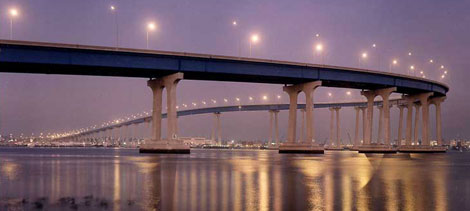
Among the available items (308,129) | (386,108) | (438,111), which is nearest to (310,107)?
(308,129)

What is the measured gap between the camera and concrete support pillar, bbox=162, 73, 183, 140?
248ft

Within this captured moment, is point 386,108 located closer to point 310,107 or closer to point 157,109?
point 310,107

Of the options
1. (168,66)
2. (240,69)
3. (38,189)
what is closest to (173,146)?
(168,66)

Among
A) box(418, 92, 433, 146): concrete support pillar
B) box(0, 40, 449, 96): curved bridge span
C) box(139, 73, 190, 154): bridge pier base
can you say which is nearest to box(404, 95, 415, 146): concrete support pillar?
box(418, 92, 433, 146): concrete support pillar

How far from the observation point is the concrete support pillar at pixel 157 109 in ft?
261

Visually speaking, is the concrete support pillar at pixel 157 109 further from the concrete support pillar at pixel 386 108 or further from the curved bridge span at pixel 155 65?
the concrete support pillar at pixel 386 108

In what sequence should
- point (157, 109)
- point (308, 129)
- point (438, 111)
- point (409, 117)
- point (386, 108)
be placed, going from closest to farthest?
point (157, 109) < point (308, 129) < point (386, 108) < point (409, 117) < point (438, 111)

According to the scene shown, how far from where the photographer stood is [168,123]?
75250mm

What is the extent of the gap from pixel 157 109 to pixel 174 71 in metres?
7.02

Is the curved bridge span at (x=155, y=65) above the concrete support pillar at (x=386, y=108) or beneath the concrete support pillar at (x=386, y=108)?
above

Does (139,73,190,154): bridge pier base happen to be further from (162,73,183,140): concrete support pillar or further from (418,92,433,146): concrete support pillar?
(418,92,433,146): concrete support pillar

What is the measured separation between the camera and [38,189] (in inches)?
760

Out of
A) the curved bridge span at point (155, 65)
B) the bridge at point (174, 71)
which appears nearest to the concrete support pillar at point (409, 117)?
the bridge at point (174, 71)

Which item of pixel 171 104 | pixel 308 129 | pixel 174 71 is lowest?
pixel 308 129
